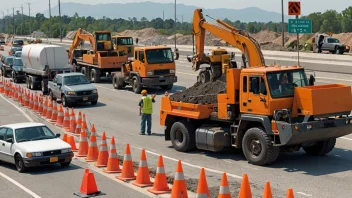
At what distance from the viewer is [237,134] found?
59.4 ft

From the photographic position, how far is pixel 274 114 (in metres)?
16.9

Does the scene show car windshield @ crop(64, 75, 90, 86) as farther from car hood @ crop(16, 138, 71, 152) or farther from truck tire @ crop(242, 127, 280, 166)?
truck tire @ crop(242, 127, 280, 166)

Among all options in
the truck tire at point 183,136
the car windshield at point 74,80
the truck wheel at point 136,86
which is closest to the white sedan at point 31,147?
the truck tire at point 183,136

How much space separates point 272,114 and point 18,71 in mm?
32040

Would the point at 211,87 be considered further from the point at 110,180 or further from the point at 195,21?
the point at 195,21

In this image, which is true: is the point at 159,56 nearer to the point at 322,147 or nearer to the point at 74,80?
the point at 74,80

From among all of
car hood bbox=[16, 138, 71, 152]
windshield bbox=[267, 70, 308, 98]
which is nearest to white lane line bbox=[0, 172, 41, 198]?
car hood bbox=[16, 138, 71, 152]

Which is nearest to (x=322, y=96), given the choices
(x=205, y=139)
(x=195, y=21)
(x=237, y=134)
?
(x=237, y=134)

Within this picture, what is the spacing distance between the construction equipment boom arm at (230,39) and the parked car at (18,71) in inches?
608

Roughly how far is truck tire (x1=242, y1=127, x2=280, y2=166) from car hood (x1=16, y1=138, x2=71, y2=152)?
4.83 metres

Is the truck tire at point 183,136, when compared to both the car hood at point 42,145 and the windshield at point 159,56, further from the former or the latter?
the windshield at point 159,56

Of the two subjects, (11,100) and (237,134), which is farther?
(11,100)

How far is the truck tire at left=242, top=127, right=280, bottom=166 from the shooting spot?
17.0 m

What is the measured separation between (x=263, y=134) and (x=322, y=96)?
1790 millimetres
